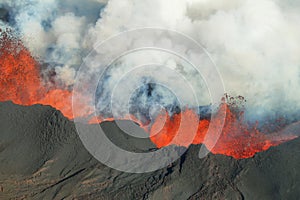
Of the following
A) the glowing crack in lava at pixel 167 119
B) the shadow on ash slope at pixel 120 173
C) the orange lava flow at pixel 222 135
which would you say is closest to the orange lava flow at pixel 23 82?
the glowing crack in lava at pixel 167 119

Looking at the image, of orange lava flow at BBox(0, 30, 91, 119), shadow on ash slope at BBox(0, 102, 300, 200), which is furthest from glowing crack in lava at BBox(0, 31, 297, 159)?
shadow on ash slope at BBox(0, 102, 300, 200)

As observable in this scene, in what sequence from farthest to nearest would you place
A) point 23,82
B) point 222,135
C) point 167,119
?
point 23,82 → point 167,119 → point 222,135

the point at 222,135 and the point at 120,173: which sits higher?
the point at 222,135

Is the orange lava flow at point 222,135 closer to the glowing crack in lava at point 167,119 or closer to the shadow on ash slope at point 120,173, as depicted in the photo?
the glowing crack in lava at point 167,119

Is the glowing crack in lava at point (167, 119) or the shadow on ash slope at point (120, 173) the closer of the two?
the shadow on ash slope at point (120, 173)

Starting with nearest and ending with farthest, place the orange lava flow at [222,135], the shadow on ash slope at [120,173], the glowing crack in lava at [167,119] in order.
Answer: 1. the shadow on ash slope at [120,173]
2. the orange lava flow at [222,135]
3. the glowing crack in lava at [167,119]

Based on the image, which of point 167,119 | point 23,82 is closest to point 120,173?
point 167,119

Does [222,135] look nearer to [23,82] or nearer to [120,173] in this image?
[120,173]
